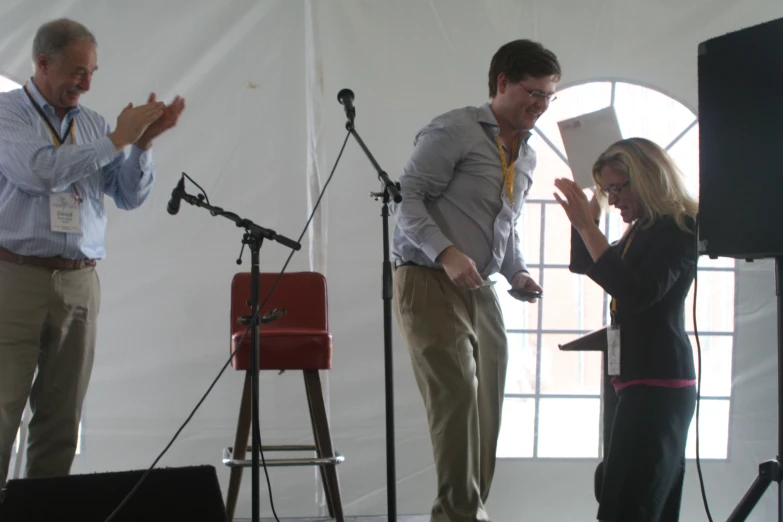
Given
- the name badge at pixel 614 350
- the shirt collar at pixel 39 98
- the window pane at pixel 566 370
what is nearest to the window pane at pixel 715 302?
the window pane at pixel 566 370

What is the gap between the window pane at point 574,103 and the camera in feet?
10.9

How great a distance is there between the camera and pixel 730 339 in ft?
10.6

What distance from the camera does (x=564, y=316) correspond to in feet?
10.9

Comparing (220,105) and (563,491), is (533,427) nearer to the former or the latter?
(563,491)

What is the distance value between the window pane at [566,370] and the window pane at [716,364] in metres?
0.43

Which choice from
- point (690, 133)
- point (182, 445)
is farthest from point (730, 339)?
point (182, 445)

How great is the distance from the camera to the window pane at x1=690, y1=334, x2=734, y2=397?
323cm

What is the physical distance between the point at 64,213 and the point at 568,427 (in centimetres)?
221

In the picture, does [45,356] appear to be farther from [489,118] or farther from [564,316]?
[564,316]

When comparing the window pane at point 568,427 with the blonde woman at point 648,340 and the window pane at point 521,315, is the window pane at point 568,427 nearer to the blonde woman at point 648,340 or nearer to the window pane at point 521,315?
the window pane at point 521,315

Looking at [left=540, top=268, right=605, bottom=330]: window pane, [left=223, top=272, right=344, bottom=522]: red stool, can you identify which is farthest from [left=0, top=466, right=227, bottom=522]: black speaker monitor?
[left=540, top=268, right=605, bottom=330]: window pane

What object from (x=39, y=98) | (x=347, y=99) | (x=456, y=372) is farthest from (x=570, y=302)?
(x=39, y=98)

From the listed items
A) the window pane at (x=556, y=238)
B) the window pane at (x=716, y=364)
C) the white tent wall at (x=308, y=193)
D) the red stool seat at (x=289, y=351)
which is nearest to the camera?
the red stool seat at (x=289, y=351)

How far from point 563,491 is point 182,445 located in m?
1.57
